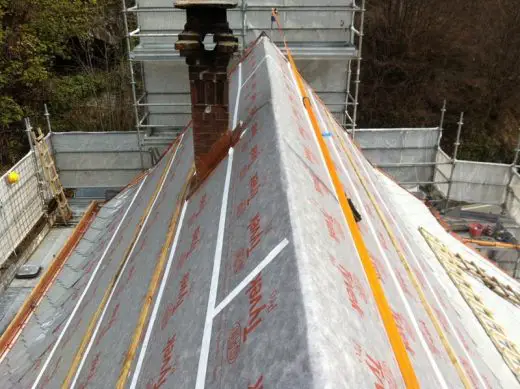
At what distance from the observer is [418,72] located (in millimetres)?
24531

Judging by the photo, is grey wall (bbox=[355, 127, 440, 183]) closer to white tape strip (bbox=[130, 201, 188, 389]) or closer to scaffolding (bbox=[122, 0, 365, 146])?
scaffolding (bbox=[122, 0, 365, 146])

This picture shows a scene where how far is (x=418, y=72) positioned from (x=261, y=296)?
24758mm

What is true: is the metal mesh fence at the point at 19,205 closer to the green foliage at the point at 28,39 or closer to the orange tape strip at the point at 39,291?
the orange tape strip at the point at 39,291

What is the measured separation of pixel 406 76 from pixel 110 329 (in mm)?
23807

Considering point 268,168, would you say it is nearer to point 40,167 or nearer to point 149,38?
point 149,38

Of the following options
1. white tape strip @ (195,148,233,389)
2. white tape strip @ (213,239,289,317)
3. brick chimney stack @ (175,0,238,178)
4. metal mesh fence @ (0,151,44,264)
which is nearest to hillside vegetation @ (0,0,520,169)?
metal mesh fence @ (0,151,44,264)

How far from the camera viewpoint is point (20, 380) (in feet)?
17.1

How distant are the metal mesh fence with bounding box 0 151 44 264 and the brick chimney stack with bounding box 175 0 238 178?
7.07m

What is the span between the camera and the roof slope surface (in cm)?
225

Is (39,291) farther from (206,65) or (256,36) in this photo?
(256,36)

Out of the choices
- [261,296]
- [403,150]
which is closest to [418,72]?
[403,150]

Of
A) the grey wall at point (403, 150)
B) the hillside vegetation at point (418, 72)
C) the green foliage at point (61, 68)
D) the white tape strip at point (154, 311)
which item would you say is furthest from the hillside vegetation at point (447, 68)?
the white tape strip at point (154, 311)

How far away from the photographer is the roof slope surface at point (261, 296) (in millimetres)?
2252

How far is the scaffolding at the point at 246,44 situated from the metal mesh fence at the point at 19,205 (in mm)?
2927
